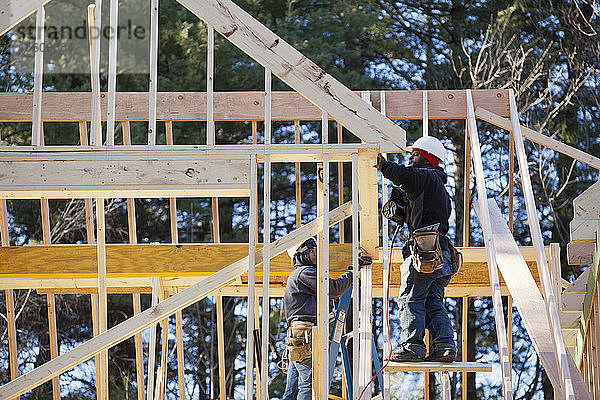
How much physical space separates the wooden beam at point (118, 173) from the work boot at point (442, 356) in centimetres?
156

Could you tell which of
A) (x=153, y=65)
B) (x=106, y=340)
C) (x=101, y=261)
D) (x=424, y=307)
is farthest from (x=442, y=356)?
(x=153, y=65)

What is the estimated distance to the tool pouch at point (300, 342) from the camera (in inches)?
251

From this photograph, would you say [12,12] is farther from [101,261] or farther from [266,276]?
[266,276]

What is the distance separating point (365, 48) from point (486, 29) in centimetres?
199

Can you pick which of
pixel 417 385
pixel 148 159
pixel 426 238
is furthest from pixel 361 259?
pixel 417 385

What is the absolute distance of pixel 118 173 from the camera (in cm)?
512

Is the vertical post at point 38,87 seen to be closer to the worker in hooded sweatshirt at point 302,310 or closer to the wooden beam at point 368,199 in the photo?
the wooden beam at point 368,199

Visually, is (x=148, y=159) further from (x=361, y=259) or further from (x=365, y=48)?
(x=365, y=48)

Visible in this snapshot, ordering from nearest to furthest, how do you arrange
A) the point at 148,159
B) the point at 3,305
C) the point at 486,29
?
the point at 148,159 < the point at 3,305 < the point at 486,29

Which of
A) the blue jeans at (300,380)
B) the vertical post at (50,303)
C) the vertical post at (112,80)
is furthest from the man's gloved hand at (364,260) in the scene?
the vertical post at (50,303)

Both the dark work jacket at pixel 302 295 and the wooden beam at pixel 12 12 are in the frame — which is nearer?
the wooden beam at pixel 12 12

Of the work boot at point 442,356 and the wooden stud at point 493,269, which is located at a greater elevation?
the wooden stud at point 493,269

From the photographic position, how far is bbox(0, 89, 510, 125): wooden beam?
24.9 feet

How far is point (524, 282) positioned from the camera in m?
5.65
